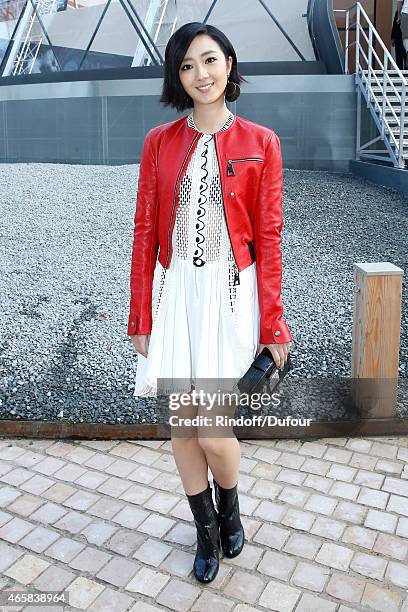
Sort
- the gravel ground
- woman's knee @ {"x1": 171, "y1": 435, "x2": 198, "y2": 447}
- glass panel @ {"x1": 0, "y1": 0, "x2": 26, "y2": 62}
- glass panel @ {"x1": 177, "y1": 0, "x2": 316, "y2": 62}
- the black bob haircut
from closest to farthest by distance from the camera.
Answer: the black bob haircut
woman's knee @ {"x1": 171, "y1": 435, "x2": 198, "y2": 447}
the gravel ground
glass panel @ {"x1": 177, "y1": 0, "x2": 316, "y2": 62}
glass panel @ {"x1": 0, "y1": 0, "x2": 26, "y2": 62}

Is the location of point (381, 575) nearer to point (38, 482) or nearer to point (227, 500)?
point (227, 500)

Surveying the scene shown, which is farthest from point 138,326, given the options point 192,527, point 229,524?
point 192,527

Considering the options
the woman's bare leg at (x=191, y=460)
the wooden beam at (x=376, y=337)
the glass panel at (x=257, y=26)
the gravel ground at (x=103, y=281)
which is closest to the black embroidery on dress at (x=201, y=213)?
the woman's bare leg at (x=191, y=460)

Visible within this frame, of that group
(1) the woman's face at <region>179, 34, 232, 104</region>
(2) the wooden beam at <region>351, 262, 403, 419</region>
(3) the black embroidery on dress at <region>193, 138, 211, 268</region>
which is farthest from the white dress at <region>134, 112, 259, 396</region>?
(2) the wooden beam at <region>351, 262, 403, 419</region>

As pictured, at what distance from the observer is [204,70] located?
2.32 meters

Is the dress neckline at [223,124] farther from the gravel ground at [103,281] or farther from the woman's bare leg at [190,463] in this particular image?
the gravel ground at [103,281]

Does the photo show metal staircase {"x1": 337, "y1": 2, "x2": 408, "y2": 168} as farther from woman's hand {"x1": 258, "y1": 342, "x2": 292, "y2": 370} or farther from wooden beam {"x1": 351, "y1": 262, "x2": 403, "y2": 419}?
woman's hand {"x1": 258, "y1": 342, "x2": 292, "y2": 370}

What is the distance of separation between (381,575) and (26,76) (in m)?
13.8

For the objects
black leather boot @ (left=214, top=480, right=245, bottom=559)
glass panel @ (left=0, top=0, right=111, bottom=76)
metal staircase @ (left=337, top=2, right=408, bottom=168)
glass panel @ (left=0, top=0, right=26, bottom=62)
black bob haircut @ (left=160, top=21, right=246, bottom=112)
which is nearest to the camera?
black bob haircut @ (left=160, top=21, right=246, bottom=112)

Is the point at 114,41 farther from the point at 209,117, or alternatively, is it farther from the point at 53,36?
the point at 209,117

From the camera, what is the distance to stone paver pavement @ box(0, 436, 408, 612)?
2.54 m

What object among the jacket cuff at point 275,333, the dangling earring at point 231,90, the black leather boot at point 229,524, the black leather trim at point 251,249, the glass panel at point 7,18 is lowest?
the black leather boot at point 229,524

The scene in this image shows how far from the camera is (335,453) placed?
12.1ft

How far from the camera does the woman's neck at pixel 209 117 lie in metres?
2.41
